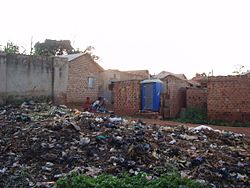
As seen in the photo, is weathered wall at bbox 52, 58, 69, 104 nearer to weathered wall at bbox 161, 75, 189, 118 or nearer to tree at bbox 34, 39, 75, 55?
weathered wall at bbox 161, 75, 189, 118

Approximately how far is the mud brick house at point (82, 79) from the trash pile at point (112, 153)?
35.1ft

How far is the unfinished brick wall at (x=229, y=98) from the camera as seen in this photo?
13.9m

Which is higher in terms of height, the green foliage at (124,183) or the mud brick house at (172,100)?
the mud brick house at (172,100)

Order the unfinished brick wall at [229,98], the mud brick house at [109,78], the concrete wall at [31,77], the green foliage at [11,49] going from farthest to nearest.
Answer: the mud brick house at [109,78]
the green foliage at [11,49]
the concrete wall at [31,77]
the unfinished brick wall at [229,98]

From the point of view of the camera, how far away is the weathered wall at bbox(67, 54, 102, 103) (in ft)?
65.2

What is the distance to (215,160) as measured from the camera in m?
6.30

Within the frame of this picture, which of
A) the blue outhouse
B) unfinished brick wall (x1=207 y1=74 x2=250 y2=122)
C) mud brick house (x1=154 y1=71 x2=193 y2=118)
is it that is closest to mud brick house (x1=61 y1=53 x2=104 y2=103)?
the blue outhouse

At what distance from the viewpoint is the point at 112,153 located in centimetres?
653

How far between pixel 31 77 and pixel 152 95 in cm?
558

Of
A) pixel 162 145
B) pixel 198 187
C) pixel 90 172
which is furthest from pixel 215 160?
pixel 90 172

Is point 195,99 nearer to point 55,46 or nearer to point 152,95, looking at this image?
point 152,95

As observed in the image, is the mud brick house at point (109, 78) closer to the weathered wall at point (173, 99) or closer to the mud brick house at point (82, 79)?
the mud brick house at point (82, 79)

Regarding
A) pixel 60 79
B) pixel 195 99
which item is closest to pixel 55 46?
pixel 60 79

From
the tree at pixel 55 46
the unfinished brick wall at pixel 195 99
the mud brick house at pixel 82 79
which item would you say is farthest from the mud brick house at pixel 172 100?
the tree at pixel 55 46
